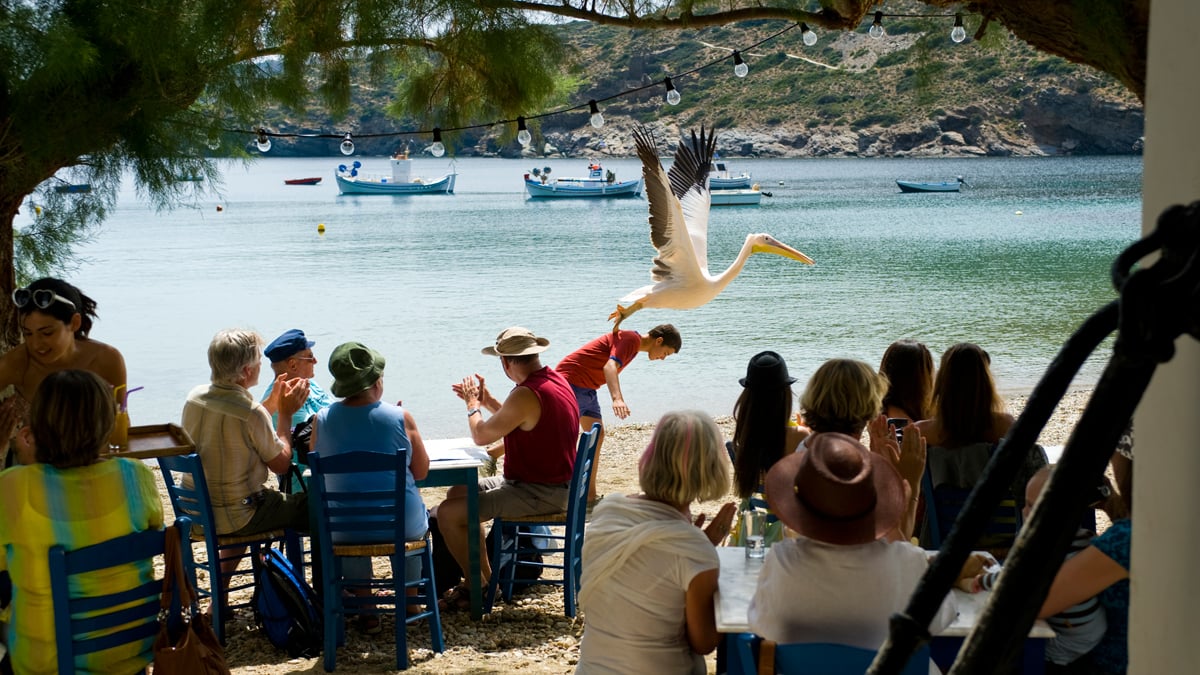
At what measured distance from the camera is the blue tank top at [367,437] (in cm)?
410

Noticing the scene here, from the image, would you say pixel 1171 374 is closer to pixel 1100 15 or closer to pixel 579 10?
pixel 1100 15

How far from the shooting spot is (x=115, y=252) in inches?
→ 1404

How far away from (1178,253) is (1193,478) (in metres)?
0.34

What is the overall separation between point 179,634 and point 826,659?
165cm

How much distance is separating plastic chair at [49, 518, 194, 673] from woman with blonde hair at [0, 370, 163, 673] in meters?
0.02

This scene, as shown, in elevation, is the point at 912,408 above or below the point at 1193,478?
below

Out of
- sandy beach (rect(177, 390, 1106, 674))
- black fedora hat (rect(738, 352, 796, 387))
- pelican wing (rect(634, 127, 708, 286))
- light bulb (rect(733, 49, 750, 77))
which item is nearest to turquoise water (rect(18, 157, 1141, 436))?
sandy beach (rect(177, 390, 1106, 674))

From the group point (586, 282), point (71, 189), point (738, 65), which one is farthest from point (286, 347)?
point (586, 282)

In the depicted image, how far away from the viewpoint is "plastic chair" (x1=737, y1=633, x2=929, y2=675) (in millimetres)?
2197

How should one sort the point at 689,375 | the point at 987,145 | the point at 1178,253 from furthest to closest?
the point at 987,145
the point at 689,375
the point at 1178,253

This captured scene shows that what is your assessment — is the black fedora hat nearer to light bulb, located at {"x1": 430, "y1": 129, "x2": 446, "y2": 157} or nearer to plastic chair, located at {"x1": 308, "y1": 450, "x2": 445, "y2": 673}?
plastic chair, located at {"x1": 308, "y1": 450, "x2": 445, "y2": 673}

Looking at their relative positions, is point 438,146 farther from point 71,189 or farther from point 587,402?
point 71,189

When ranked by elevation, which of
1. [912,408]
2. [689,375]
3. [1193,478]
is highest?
[1193,478]

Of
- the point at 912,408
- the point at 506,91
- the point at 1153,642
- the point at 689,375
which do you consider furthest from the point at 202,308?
the point at 1153,642
